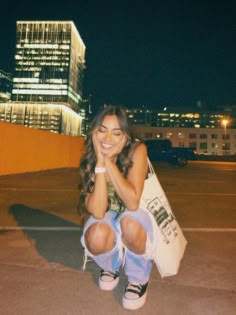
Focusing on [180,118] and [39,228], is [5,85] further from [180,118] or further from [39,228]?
[39,228]

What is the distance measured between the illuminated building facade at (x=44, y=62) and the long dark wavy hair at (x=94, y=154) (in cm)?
12732

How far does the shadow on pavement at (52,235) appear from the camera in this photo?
3273 millimetres

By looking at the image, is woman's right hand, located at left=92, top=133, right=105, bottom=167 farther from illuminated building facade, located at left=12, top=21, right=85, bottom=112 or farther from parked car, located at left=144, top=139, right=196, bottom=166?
illuminated building facade, located at left=12, top=21, right=85, bottom=112

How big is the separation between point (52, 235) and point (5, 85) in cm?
13872

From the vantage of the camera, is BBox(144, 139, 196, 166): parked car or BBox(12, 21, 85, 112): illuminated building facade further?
BBox(12, 21, 85, 112): illuminated building facade

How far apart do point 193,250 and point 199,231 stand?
2.95 ft

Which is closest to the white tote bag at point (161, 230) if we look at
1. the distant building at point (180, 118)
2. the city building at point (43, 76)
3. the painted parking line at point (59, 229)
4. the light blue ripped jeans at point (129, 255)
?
the light blue ripped jeans at point (129, 255)

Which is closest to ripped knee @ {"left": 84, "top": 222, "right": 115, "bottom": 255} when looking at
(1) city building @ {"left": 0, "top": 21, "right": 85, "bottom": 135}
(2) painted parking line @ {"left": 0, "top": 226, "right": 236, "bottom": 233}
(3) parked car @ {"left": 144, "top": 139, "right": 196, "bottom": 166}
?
(2) painted parking line @ {"left": 0, "top": 226, "right": 236, "bottom": 233}

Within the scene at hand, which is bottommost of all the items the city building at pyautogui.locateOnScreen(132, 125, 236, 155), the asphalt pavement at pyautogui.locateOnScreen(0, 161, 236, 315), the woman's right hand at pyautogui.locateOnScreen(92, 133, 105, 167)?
the asphalt pavement at pyautogui.locateOnScreen(0, 161, 236, 315)

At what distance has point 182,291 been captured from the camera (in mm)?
2545

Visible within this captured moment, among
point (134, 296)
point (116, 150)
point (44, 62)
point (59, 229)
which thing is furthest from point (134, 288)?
point (44, 62)

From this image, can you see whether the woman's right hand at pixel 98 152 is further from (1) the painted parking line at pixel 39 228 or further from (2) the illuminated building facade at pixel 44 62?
Result: (2) the illuminated building facade at pixel 44 62

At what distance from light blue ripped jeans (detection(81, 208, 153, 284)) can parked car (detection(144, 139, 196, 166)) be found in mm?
20646

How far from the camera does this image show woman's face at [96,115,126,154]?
8.12 ft
